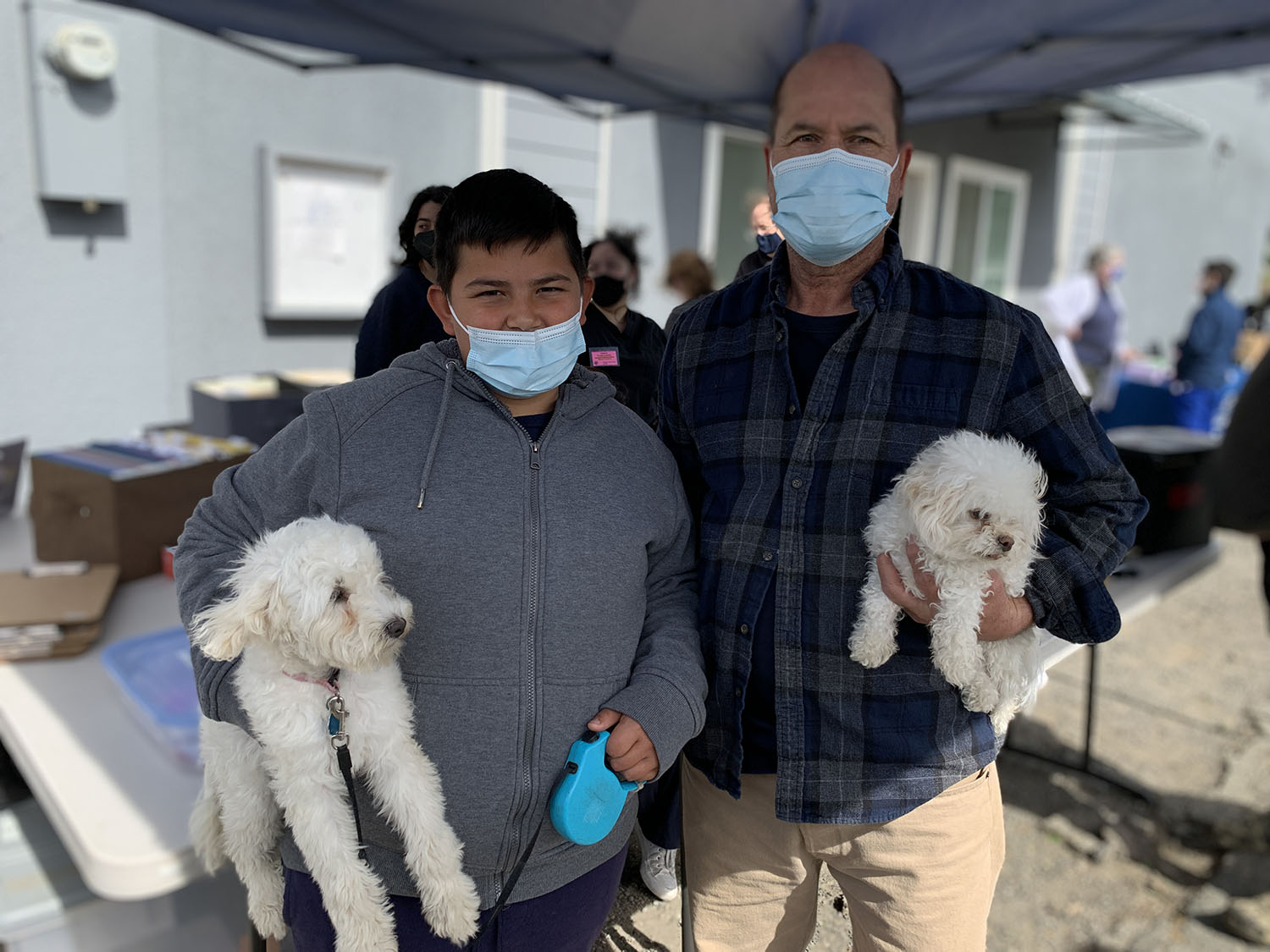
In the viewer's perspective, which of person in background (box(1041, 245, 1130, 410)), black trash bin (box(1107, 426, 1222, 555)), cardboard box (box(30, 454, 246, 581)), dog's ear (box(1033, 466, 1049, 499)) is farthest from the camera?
person in background (box(1041, 245, 1130, 410))

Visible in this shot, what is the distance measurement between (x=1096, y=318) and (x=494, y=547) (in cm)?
930

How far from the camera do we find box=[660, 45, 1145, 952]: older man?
63.6 inches

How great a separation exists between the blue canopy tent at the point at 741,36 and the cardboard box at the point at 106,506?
1911mm

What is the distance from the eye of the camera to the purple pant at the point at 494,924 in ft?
5.01

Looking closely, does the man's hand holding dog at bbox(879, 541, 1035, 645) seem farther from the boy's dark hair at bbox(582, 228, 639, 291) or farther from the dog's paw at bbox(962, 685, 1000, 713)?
the boy's dark hair at bbox(582, 228, 639, 291)

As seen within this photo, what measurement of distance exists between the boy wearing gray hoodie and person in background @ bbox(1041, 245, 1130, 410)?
28.1ft

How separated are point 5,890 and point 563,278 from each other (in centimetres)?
213

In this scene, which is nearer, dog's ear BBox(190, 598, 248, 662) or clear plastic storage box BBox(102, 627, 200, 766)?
dog's ear BBox(190, 598, 248, 662)

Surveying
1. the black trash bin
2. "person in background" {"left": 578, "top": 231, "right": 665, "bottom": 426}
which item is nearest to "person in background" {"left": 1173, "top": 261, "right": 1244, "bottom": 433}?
the black trash bin

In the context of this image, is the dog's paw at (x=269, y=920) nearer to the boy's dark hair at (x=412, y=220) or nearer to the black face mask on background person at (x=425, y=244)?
the black face mask on background person at (x=425, y=244)

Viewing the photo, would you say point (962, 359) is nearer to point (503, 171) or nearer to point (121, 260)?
point (503, 171)

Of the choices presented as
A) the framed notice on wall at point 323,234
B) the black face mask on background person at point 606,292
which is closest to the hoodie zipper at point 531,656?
the black face mask on background person at point 606,292

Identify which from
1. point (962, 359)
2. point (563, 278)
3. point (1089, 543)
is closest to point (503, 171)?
point (563, 278)

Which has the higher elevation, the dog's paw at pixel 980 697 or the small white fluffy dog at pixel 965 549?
the small white fluffy dog at pixel 965 549
